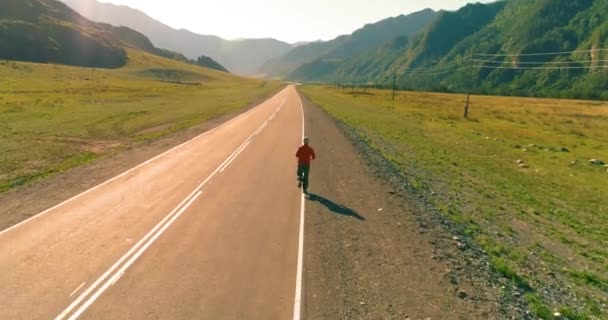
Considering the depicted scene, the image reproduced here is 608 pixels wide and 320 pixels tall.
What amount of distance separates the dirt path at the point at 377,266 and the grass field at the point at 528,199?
1.56 meters

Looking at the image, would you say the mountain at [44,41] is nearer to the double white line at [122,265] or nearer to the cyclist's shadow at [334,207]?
the double white line at [122,265]

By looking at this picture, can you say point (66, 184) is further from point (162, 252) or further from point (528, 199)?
point (528, 199)

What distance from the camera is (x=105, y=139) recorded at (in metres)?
27.9

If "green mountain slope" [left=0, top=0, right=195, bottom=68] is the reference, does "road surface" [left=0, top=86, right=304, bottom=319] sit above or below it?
below

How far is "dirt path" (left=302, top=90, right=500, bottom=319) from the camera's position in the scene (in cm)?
807

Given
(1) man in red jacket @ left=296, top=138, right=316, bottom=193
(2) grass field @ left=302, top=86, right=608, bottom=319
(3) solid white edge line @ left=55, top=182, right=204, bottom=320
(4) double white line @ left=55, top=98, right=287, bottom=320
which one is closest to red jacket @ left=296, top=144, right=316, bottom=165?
(1) man in red jacket @ left=296, top=138, right=316, bottom=193

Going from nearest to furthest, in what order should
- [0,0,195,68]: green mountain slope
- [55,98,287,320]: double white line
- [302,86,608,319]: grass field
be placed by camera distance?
[55,98,287,320]: double white line
[302,86,608,319]: grass field
[0,0,195,68]: green mountain slope

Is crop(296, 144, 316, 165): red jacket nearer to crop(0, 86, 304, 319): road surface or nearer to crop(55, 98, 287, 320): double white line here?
crop(0, 86, 304, 319): road surface

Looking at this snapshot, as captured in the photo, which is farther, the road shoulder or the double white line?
the road shoulder

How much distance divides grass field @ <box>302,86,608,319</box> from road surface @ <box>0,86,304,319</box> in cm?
581

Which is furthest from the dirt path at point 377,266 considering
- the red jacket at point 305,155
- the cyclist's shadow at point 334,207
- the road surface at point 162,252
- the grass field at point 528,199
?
the grass field at point 528,199

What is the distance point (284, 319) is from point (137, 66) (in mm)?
176528

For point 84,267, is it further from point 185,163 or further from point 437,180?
point 437,180

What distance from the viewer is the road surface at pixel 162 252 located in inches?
307
